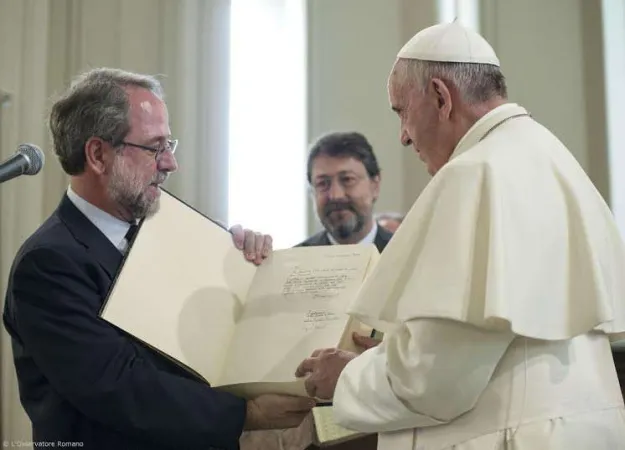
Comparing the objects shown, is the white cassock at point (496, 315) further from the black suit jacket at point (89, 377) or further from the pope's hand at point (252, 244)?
the pope's hand at point (252, 244)

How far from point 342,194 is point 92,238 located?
6.30 feet

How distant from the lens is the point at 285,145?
Result: 561 cm

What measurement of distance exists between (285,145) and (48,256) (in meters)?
3.10

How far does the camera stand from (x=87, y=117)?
9.59ft

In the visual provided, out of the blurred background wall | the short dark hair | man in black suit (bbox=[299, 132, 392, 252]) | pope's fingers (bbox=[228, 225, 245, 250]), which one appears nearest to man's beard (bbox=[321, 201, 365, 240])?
man in black suit (bbox=[299, 132, 392, 252])

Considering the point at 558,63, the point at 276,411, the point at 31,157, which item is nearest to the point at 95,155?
the point at 31,157

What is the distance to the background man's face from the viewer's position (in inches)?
176

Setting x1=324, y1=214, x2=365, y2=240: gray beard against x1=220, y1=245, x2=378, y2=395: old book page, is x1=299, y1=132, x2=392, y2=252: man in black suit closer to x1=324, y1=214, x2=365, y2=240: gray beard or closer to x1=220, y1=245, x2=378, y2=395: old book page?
x1=324, y1=214, x2=365, y2=240: gray beard

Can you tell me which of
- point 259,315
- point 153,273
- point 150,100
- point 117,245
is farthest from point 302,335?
point 150,100

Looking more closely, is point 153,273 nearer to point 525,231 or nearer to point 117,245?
point 117,245

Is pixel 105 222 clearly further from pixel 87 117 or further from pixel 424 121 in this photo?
pixel 424 121

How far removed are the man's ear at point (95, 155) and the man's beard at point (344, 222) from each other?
174 cm

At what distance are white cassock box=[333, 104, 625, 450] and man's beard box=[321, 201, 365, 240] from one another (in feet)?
7.25

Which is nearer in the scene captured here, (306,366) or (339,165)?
(306,366)
